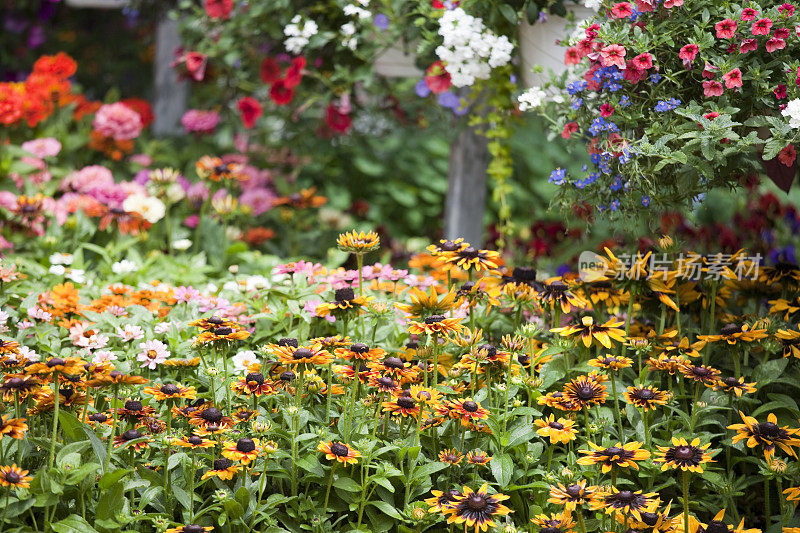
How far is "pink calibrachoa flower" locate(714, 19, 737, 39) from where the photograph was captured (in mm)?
1545

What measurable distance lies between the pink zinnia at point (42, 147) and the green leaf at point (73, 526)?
2057 millimetres

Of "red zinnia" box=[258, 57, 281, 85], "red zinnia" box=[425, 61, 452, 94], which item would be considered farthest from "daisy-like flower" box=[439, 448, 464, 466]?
"red zinnia" box=[258, 57, 281, 85]

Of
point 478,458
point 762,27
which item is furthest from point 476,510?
point 762,27

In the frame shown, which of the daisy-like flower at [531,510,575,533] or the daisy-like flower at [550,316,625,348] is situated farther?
the daisy-like flower at [550,316,625,348]

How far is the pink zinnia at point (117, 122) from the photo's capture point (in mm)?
3141

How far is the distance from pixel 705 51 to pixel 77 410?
1405mm

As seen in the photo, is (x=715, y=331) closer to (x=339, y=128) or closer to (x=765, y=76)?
(x=765, y=76)

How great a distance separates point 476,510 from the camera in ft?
3.97

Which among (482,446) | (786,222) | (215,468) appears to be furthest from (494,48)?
(786,222)

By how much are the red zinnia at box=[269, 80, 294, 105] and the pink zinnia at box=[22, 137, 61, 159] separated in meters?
0.92

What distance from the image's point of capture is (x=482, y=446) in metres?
1.48

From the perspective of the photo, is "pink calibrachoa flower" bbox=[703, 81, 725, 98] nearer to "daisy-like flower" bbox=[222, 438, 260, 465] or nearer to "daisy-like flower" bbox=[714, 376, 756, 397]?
"daisy-like flower" bbox=[714, 376, 756, 397]

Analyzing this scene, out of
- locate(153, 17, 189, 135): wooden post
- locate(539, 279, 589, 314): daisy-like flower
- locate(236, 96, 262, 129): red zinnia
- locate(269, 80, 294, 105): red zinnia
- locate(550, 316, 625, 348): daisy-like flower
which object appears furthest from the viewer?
locate(153, 17, 189, 135): wooden post

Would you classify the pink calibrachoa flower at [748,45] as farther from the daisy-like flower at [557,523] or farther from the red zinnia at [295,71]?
the red zinnia at [295,71]
